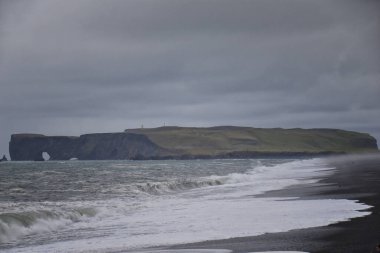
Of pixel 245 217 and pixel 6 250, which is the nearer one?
pixel 6 250

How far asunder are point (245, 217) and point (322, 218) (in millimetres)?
3293

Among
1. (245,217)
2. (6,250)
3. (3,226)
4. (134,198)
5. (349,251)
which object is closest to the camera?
(349,251)

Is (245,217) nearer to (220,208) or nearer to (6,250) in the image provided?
(220,208)

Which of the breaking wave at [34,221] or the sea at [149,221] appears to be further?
the breaking wave at [34,221]

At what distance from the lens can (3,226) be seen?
2212 cm

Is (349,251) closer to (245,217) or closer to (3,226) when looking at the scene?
(245,217)

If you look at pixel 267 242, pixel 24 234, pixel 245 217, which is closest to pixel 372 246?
pixel 267 242

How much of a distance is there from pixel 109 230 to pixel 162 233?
266 centimetres

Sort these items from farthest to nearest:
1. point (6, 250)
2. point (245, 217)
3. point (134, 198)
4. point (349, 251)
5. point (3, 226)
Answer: point (134, 198), point (245, 217), point (3, 226), point (6, 250), point (349, 251)

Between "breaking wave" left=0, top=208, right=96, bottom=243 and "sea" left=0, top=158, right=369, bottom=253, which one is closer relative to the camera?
"sea" left=0, top=158, right=369, bottom=253

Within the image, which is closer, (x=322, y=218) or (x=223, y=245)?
(x=223, y=245)

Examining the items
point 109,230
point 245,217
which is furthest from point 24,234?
point 245,217

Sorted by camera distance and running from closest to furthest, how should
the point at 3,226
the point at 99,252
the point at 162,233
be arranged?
the point at 99,252 < the point at 162,233 < the point at 3,226

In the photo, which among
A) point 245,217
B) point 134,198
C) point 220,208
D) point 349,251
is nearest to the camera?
point 349,251
